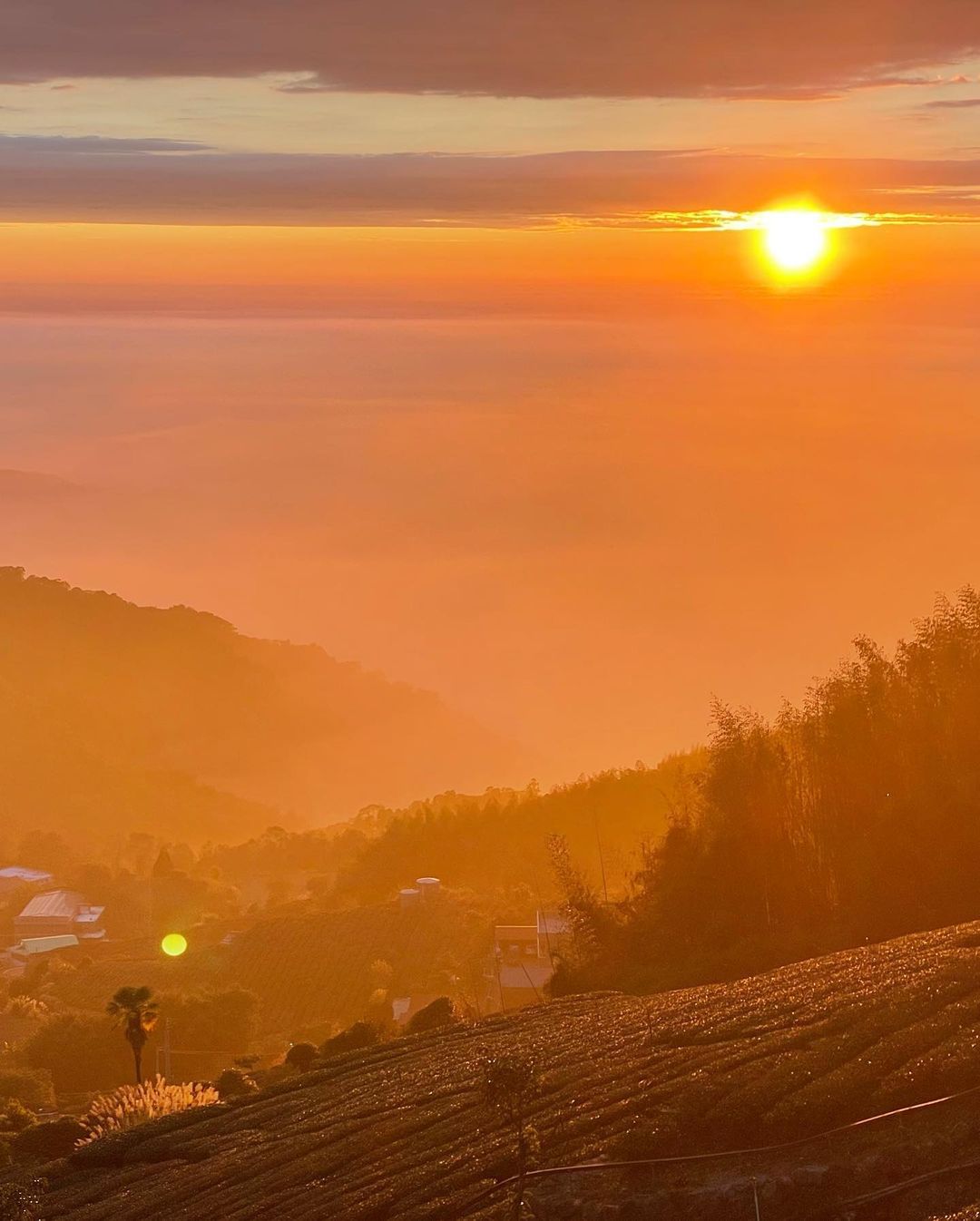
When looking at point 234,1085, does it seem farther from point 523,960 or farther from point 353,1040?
point 523,960

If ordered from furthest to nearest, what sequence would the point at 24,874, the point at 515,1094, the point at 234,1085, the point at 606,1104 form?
the point at 24,874 → the point at 234,1085 → the point at 606,1104 → the point at 515,1094

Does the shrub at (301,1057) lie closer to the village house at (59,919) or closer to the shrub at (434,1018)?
the shrub at (434,1018)

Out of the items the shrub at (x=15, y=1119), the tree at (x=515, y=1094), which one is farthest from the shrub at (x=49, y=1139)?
the tree at (x=515, y=1094)

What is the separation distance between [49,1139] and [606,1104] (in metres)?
19.1

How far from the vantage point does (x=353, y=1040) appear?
5066 centimetres

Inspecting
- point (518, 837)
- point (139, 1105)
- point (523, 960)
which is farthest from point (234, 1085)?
point (518, 837)

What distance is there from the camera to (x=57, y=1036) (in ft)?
215

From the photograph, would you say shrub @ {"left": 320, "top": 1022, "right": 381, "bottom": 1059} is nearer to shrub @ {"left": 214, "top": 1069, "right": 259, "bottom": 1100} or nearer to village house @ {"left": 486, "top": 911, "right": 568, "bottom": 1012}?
shrub @ {"left": 214, "top": 1069, "right": 259, "bottom": 1100}

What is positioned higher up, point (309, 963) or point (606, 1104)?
point (309, 963)

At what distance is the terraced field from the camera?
1096 inches

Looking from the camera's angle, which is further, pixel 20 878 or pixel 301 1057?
pixel 20 878

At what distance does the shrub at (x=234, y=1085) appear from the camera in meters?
45.5

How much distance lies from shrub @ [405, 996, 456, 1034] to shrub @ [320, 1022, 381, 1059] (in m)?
1.28

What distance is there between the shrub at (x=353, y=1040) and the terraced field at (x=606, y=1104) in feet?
25.4
